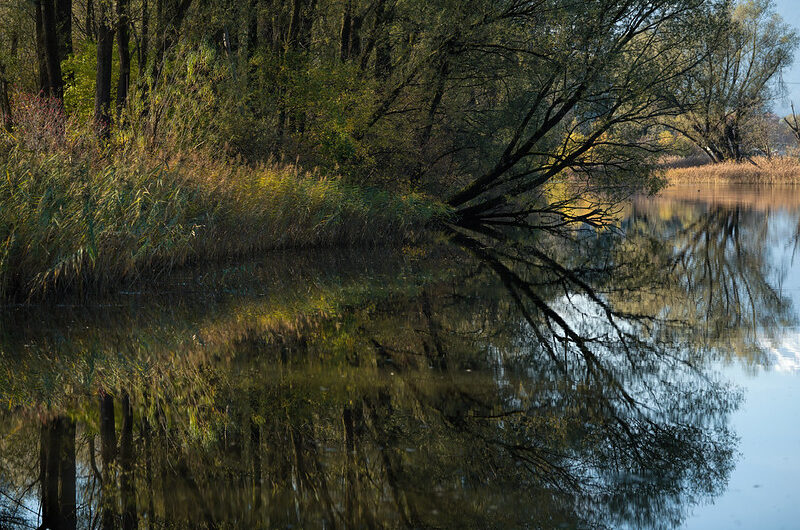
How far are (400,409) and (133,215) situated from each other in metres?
5.65

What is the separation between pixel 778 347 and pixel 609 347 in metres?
1.49

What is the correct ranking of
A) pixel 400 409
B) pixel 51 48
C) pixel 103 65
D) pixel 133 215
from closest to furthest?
pixel 400 409 < pixel 133 215 < pixel 103 65 < pixel 51 48

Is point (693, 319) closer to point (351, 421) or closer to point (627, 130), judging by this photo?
point (351, 421)

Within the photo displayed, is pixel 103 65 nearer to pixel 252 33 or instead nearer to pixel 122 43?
pixel 122 43

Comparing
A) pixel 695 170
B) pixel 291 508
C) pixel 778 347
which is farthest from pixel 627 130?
pixel 695 170

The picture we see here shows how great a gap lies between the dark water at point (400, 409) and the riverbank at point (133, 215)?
458mm

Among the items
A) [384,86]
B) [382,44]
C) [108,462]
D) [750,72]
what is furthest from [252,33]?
[750,72]

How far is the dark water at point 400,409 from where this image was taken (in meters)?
3.93

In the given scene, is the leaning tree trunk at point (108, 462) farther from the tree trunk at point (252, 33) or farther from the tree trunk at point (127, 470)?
the tree trunk at point (252, 33)

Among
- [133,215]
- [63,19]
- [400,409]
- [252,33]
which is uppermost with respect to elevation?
[252,33]

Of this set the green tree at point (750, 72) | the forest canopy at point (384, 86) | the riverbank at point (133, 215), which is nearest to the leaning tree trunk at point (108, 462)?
the riverbank at point (133, 215)

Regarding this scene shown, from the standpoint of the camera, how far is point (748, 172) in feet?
153

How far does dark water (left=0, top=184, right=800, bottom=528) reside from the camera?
155 inches

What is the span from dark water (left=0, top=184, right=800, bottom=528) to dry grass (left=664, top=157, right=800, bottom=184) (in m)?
35.8
